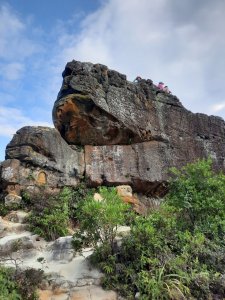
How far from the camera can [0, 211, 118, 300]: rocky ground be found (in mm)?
6371

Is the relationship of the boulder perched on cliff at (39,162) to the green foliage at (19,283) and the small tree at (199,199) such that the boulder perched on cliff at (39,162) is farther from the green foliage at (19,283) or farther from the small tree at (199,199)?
the green foliage at (19,283)

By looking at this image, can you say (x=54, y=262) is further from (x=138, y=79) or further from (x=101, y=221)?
(x=138, y=79)

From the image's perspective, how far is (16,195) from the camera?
11398 mm

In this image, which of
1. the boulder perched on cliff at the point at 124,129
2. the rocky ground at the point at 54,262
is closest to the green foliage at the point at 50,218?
the rocky ground at the point at 54,262

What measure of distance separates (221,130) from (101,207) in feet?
37.2

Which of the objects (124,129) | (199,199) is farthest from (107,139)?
(199,199)

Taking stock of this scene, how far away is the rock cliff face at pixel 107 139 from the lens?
12406 millimetres

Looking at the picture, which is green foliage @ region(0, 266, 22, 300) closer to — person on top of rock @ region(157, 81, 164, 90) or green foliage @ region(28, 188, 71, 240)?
green foliage @ region(28, 188, 71, 240)

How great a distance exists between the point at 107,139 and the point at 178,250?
764 centimetres

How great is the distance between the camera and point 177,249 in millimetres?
7242

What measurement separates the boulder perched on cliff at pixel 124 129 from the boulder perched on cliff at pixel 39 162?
0.75 m

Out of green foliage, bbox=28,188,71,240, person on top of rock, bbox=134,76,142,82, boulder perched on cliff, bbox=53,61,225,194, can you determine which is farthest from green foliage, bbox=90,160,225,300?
person on top of rock, bbox=134,76,142,82

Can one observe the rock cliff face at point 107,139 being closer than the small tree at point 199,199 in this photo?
No

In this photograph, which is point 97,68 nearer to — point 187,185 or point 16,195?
point 16,195
